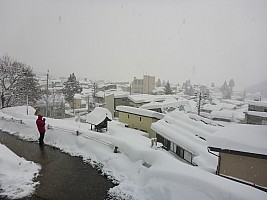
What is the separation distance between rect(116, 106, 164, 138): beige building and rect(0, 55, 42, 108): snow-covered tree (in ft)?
41.0

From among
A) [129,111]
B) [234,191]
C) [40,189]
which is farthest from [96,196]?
[129,111]

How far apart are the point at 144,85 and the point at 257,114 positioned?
48.8 m

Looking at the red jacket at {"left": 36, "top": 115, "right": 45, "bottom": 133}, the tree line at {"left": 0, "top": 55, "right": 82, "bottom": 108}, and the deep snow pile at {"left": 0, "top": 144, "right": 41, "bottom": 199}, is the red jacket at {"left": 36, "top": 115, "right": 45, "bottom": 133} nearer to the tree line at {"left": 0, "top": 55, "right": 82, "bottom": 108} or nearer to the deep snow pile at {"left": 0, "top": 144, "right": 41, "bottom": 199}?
the deep snow pile at {"left": 0, "top": 144, "right": 41, "bottom": 199}

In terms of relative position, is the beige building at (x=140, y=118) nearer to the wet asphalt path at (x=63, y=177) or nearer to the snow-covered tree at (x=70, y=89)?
the wet asphalt path at (x=63, y=177)

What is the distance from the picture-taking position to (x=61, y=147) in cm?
888

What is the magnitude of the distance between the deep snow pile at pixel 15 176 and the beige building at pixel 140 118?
11.1 meters

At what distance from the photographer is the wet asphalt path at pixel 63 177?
18.2 ft

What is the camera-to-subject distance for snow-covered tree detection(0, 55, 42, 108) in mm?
24938

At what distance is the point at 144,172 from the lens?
6.19m

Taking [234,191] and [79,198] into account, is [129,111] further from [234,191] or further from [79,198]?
[234,191]

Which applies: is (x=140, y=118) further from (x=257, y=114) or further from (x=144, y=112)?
(x=257, y=114)

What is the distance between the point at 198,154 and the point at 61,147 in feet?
18.2

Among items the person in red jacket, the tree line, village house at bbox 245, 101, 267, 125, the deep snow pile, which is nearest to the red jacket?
the person in red jacket

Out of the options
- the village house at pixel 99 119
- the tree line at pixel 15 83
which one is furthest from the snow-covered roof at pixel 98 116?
the tree line at pixel 15 83
